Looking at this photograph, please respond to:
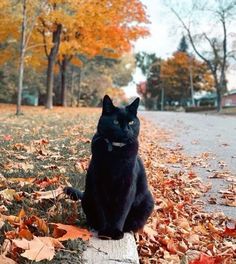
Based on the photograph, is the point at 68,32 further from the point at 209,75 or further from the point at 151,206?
the point at 209,75

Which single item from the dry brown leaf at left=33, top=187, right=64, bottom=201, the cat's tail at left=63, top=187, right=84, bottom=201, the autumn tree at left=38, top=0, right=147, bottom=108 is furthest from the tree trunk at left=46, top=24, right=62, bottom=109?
the cat's tail at left=63, top=187, right=84, bottom=201

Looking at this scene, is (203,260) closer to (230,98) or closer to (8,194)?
(8,194)

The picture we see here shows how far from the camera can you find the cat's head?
319 cm

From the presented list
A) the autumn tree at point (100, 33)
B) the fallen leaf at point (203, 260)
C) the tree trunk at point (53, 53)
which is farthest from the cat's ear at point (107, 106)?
the tree trunk at point (53, 53)

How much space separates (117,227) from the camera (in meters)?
3.26

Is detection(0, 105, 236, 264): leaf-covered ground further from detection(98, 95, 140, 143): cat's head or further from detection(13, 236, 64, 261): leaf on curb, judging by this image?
detection(98, 95, 140, 143): cat's head

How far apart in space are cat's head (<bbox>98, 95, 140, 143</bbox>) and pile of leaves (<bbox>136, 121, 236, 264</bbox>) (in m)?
0.83

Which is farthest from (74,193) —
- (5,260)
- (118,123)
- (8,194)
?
(5,260)

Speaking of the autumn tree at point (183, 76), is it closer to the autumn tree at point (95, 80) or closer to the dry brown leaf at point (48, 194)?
the autumn tree at point (95, 80)

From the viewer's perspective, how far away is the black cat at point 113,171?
10.5ft

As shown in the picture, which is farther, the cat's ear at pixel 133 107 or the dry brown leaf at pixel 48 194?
the dry brown leaf at pixel 48 194

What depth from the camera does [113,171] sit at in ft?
10.5

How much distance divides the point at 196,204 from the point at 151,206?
164 centimetres

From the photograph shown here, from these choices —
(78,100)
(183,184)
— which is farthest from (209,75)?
(183,184)
